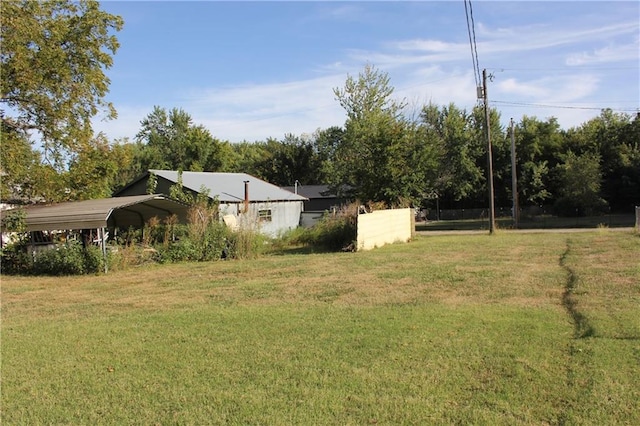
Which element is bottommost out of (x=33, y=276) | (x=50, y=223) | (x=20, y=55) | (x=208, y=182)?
(x=33, y=276)

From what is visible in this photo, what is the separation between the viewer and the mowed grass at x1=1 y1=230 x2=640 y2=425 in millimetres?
4266

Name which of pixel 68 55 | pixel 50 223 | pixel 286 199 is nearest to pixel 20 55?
pixel 68 55

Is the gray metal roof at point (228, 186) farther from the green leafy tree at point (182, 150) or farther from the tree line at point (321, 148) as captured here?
the green leafy tree at point (182, 150)

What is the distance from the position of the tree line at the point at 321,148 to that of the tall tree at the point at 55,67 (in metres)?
0.04

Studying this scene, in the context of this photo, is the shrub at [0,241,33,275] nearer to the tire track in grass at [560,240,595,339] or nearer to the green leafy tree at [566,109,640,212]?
the tire track in grass at [560,240,595,339]

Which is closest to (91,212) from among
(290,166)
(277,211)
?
(277,211)

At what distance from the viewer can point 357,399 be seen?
Answer: 4.44m

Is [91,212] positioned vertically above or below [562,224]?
above

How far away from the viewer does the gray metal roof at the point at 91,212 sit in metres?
15.2

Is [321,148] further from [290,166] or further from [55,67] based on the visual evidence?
[55,67]

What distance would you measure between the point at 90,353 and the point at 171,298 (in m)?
4.08

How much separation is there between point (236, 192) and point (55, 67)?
14.7m

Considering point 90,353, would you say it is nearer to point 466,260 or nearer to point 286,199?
point 466,260

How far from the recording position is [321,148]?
2739 inches
